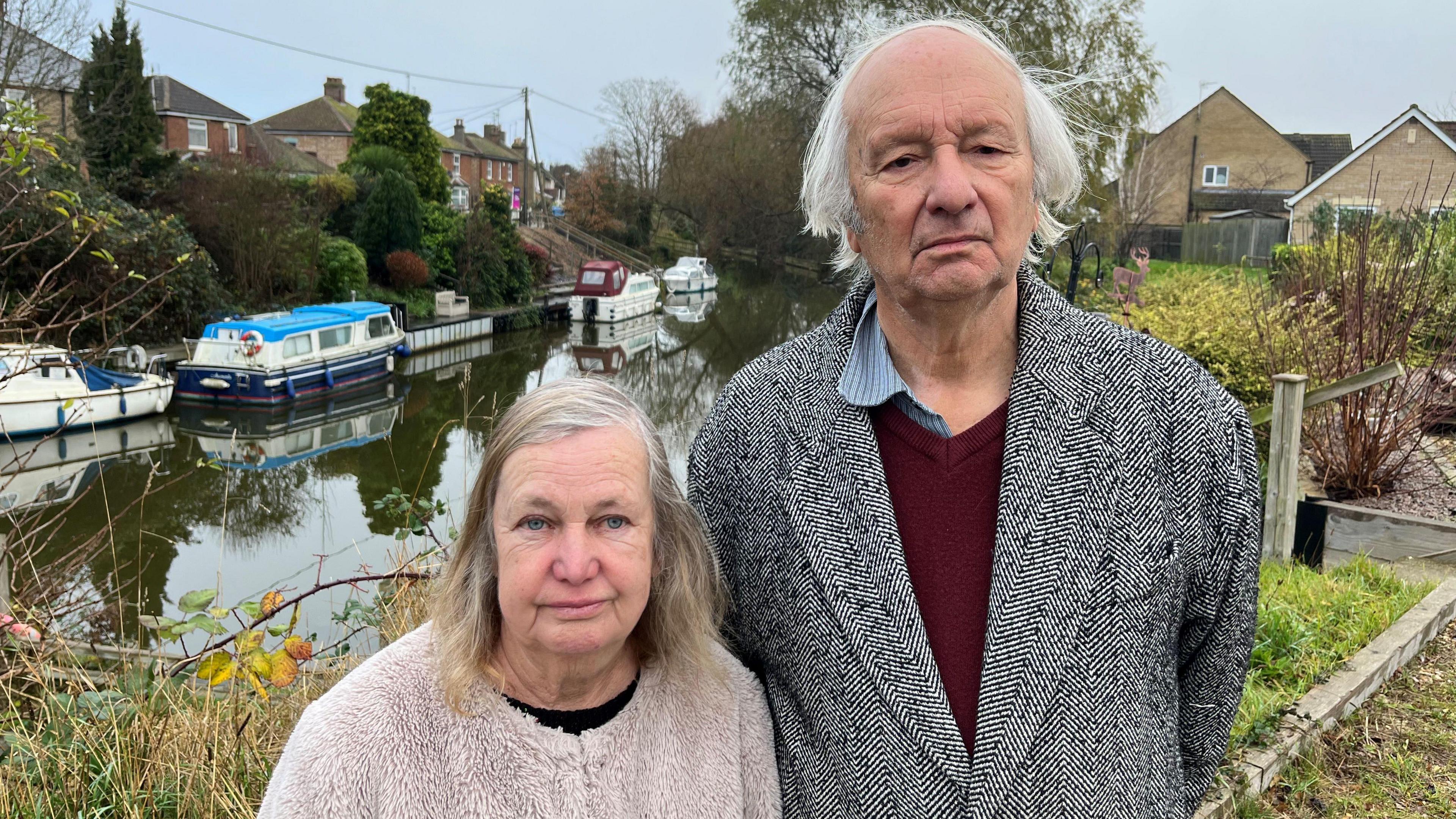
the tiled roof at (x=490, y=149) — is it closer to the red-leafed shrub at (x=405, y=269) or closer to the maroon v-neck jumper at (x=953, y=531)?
the red-leafed shrub at (x=405, y=269)

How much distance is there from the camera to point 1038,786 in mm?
1370

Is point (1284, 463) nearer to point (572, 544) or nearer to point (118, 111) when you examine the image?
point (572, 544)

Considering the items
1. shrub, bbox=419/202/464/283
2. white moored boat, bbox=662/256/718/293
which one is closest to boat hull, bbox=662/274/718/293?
white moored boat, bbox=662/256/718/293

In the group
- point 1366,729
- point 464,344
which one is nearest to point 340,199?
point 464,344

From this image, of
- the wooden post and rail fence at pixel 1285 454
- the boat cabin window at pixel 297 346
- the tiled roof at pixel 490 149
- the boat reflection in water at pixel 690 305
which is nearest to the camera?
the wooden post and rail fence at pixel 1285 454

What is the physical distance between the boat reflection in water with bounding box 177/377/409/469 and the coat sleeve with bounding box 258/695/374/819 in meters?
12.1

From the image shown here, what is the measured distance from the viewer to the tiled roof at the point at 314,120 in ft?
135

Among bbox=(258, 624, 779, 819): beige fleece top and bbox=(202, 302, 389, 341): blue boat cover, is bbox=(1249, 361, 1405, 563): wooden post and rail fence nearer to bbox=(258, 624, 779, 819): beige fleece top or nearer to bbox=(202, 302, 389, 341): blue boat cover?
bbox=(258, 624, 779, 819): beige fleece top

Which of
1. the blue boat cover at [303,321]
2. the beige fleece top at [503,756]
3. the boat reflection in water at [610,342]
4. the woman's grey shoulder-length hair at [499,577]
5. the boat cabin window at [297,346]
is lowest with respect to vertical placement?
the boat reflection in water at [610,342]

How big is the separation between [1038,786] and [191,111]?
3793cm

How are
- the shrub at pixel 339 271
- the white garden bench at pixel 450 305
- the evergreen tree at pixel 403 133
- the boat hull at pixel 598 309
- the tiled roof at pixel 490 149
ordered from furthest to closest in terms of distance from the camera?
the tiled roof at pixel 490 149, the evergreen tree at pixel 403 133, the boat hull at pixel 598 309, the white garden bench at pixel 450 305, the shrub at pixel 339 271

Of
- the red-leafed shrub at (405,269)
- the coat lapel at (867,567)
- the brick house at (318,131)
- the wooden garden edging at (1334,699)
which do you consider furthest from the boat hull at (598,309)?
the coat lapel at (867,567)

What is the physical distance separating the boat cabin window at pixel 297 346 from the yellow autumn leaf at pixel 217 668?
14.7 m

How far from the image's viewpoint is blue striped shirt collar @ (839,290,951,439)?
1481mm
